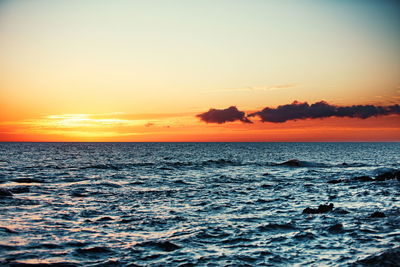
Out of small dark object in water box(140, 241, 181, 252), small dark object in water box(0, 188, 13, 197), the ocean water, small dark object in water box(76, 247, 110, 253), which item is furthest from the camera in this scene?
small dark object in water box(0, 188, 13, 197)

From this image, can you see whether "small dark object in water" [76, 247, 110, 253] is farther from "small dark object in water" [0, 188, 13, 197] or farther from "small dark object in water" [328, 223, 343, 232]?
"small dark object in water" [0, 188, 13, 197]

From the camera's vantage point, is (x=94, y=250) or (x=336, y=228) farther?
(x=336, y=228)

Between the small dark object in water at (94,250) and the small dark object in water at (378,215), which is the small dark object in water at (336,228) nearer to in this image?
the small dark object in water at (378,215)

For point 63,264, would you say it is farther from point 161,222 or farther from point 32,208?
point 32,208

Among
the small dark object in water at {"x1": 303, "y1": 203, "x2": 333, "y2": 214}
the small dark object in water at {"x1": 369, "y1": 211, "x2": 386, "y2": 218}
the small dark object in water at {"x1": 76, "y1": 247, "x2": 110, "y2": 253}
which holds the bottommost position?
the small dark object in water at {"x1": 303, "y1": 203, "x2": 333, "y2": 214}

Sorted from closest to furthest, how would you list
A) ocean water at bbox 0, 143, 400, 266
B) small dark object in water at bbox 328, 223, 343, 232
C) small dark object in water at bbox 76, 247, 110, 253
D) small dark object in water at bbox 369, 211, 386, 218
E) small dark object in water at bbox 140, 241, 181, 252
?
ocean water at bbox 0, 143, 400, 266, small dark object in water at bbox 76, 247, 110, 253, small dark object in water at bbox 140, 241, 181, 252, small dark object in water at bbox 328, 223, 343, 232, small dark object in water at bbox 369, 211, 386, 218

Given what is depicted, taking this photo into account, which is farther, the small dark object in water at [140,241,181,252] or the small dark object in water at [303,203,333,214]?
the small dark object in water at [303,203,333,214]

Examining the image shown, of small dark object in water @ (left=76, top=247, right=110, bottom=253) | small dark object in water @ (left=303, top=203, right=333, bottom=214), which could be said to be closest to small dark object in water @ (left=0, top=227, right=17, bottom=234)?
small dark object in water @ (left=76, top=247, right=110, bottom=253)

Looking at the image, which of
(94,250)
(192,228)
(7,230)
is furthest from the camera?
(192,228)

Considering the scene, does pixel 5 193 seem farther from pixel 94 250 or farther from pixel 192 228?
pixel 192 228

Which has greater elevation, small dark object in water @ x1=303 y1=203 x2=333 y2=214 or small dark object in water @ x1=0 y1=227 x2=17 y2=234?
small dark object in water @ x1=0 y1=227 x2=17 y2=234

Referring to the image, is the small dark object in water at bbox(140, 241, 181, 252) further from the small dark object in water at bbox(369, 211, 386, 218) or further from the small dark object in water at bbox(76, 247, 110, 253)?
the small dark object in water at bbox(369, 211, 386, 218)

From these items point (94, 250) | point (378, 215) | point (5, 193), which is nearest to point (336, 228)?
point (378, 215)

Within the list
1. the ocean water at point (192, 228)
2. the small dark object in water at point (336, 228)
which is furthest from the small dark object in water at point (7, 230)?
the small dark object in water at point (336, 228)
